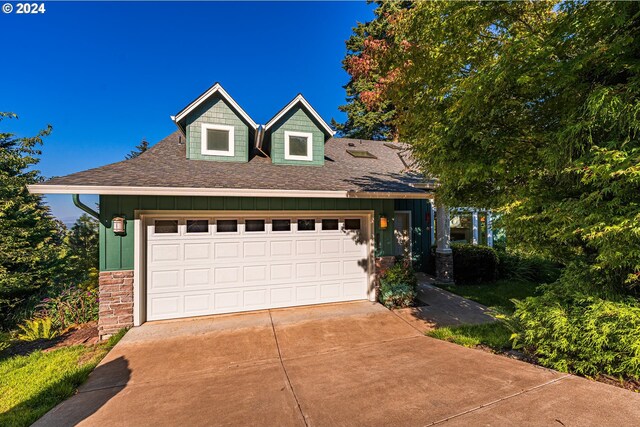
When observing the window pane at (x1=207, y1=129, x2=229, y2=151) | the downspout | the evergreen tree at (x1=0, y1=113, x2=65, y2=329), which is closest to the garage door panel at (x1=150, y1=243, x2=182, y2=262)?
the downspout

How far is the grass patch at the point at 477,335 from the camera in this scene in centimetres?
427

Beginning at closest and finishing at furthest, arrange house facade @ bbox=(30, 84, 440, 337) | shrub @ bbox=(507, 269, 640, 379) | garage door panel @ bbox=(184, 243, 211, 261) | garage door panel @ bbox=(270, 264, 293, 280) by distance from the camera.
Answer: shrub @ bbox=(507, 269, 640, 379), house facade @ bbox=(30, 84, 440, 337), garage door panel @ bbox=(184, 243, 211, 261), garage door panel @ bbox=(270, 264, 293, 280)

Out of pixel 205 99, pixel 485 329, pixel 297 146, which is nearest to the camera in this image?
pixel 485 329

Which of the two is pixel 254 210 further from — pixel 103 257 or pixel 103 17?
pixel 103 17

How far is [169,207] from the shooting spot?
5484mm

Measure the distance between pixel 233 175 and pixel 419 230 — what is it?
755 centimetres

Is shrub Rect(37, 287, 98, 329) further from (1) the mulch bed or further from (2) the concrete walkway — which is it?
(2) the concrete walkway

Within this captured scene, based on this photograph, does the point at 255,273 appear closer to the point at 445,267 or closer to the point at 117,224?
the point at 117,224

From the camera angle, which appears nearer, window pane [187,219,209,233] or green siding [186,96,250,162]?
window pane [187,219,209,233]

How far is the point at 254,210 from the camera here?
238 inches

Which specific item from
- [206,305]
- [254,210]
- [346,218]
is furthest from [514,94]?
[206,305]

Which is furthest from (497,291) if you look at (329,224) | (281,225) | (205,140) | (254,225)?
(205,140)

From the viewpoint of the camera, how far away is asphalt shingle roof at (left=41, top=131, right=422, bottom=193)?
5230mm

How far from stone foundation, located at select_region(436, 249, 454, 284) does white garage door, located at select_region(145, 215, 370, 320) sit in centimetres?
333
